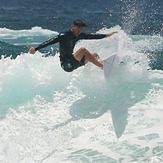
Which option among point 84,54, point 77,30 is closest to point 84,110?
point 84,54

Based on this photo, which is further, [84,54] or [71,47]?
[84,54]

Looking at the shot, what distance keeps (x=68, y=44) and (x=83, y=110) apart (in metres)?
1.62

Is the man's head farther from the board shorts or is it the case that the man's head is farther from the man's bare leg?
the board shorts

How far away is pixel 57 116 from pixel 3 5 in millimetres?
27774

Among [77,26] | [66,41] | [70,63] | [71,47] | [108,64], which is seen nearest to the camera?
[77,26]

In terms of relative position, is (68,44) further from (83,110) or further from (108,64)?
(83,110)

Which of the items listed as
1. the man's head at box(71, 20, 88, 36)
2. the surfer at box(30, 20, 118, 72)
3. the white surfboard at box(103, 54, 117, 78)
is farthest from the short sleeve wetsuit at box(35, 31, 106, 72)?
the white surfboard at box(103, 54, 117, 78)

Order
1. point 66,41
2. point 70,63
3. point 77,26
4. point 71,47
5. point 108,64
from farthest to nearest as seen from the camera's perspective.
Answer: point 108,64 < point 70,63 < point 71,47 < point 66,41 < point 77,26

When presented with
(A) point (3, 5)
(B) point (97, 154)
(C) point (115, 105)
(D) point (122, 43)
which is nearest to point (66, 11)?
(A) point (3, 5)

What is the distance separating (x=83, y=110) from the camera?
7.17 metres

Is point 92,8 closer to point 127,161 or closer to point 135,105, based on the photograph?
point 135,105

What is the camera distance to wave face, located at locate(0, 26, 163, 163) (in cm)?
555

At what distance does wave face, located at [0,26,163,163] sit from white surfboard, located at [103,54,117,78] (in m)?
0.16

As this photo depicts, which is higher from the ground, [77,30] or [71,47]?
[77,30]
